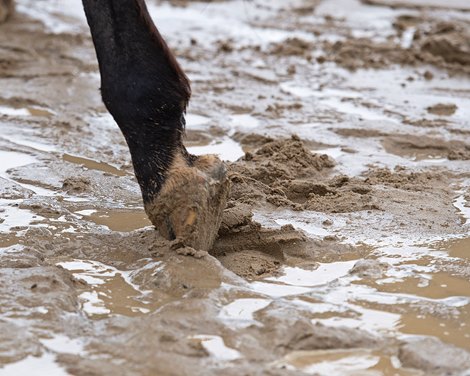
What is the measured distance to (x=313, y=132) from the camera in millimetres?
5312

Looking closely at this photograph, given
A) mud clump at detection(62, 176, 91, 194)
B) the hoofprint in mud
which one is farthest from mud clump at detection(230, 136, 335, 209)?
mud clump at detection(62, 176, 91, 194)

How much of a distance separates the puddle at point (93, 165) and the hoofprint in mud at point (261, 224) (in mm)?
21

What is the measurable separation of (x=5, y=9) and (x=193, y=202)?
510 centimetres

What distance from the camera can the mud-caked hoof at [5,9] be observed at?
25.4 ft

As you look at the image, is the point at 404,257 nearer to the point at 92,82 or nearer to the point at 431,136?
the point at 431,136

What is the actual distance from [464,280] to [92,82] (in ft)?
11.7

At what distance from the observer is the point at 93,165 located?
4637 millimetres

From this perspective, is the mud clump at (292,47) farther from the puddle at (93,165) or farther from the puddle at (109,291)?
the puddle at (109,291)

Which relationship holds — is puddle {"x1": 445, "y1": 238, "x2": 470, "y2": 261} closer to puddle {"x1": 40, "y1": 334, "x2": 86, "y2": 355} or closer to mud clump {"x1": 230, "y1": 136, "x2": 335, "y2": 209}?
mud clump {"x1": 230, "y1": 136, "x2": 335, "y2": 209}

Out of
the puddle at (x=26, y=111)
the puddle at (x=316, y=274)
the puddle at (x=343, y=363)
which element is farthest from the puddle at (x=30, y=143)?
the puddle at (x=343, y=363)

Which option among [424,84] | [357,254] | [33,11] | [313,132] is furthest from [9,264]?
[33,11]

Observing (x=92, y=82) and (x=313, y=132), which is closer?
(x=313, y=132)

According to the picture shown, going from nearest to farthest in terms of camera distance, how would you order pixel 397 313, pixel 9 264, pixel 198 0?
1. pixel 397 313
2. pixel 9 264
3. pixel 198 0

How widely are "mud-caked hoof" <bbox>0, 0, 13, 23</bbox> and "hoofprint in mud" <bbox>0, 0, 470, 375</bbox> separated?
529mm
